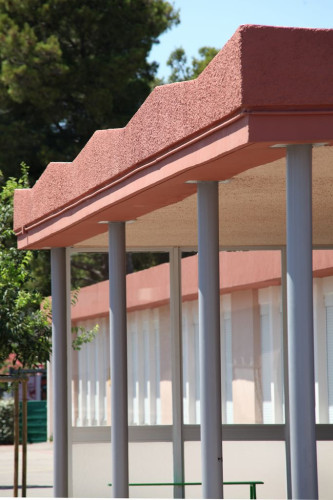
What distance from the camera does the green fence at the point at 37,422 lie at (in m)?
29.4

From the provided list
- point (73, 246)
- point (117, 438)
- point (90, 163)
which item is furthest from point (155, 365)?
point (90, 163)

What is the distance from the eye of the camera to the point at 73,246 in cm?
1162

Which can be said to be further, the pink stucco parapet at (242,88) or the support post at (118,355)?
the support post at (118,355)

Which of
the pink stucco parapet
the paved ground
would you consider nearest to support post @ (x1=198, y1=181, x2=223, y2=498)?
the pink stucco parapet

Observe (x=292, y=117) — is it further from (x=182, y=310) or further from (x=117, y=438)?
(x=182, y=310)

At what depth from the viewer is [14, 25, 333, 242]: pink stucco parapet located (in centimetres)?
573

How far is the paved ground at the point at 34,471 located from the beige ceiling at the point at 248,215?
5.56 meters

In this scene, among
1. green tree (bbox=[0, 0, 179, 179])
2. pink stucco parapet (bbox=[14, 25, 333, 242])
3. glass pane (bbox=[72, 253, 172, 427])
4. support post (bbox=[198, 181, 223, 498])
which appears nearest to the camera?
pink stucco parapet (bbox=[14, 25, 333, 242])

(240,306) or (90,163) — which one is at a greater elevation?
(90,163)

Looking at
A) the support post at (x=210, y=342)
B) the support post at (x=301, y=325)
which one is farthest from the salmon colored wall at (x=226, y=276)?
the support post at (x=301, y=325)

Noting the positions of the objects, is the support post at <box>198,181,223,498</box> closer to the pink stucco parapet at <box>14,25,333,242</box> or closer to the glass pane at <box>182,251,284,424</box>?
the pink stucco parapet at <box>14,25,333,242</box>

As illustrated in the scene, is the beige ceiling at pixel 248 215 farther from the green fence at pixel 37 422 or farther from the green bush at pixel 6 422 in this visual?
the green fence at pixel 37 422

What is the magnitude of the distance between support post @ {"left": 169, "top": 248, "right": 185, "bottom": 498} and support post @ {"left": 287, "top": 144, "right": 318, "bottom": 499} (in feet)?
19.0

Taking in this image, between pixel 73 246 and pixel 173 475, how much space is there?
2.73 meters
